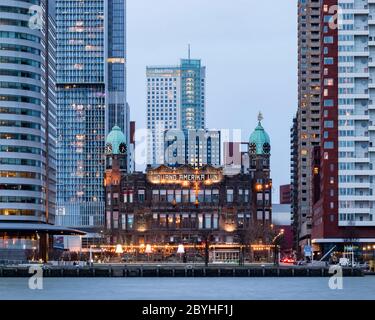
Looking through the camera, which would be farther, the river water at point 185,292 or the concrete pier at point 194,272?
the concrete pier at point 194,272

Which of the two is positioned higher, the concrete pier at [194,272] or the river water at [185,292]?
the river water at [185,292]

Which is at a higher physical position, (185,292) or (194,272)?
(185,292)

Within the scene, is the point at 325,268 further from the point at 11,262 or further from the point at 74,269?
the point at 11,262

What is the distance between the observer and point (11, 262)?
19725cm

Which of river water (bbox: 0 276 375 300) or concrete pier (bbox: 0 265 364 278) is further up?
river water (bbox: 0 276 375 300)

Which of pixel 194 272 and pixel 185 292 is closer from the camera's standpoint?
pixel 185 292

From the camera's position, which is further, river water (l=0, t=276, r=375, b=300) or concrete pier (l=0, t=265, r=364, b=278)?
concrete pier (l=0, t=265, r=364, b=278)
